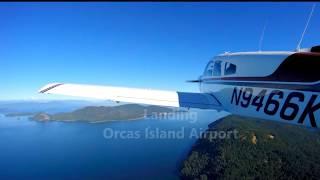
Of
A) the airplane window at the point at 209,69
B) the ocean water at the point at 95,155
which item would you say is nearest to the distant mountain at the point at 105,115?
the ocean water at the point at 95,155

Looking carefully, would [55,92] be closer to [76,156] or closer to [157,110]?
[76,156]

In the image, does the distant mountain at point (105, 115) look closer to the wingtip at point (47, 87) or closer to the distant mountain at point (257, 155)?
the distant mountain at point (257, 155)

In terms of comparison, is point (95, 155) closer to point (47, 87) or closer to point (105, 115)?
point (47, 87)

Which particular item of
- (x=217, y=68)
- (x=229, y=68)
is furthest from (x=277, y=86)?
(x=217, y=68)

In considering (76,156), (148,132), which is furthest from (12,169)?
(148,132)

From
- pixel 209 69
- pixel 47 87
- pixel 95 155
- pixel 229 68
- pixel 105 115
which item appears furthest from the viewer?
pixel 105 115

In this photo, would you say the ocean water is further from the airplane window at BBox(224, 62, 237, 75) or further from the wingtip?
the airplane window at BBox(224, 62, 237, 75)
